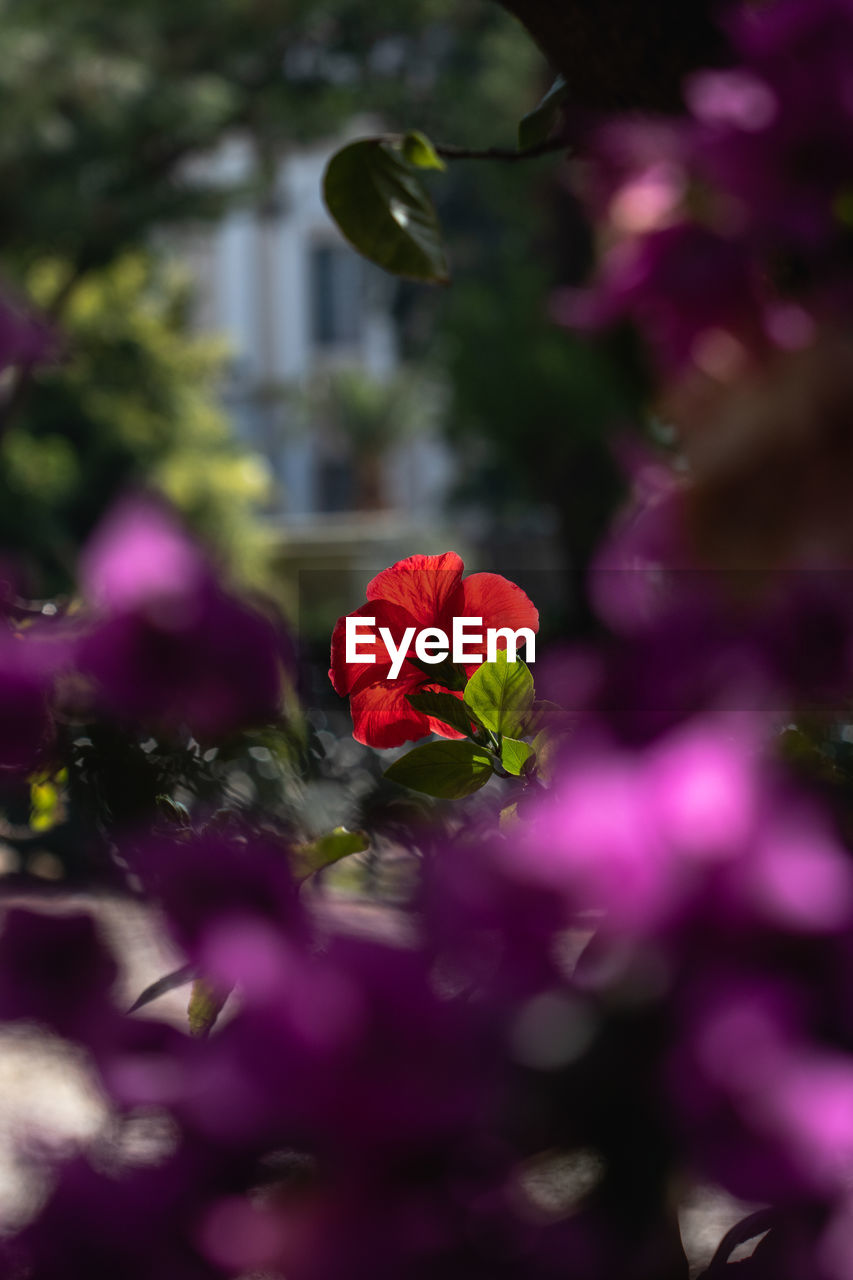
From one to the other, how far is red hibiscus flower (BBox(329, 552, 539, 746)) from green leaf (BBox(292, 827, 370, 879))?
0.11 m

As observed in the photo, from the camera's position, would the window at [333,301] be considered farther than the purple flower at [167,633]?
Yes

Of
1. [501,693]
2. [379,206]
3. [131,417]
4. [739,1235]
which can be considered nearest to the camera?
[739,1235]

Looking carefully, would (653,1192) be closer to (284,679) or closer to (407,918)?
(407,918)

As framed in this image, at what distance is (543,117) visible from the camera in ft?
2.49

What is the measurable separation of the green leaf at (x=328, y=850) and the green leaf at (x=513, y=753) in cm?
8

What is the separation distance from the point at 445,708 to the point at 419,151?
34cm

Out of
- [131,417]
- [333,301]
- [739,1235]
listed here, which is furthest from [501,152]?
[333,301]


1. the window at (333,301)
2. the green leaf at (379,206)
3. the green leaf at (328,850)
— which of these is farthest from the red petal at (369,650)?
the window at (333,301)

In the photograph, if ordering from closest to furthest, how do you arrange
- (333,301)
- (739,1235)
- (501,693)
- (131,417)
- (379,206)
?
(739,1235), (501,693), (379,206), (131,417), (333,301)

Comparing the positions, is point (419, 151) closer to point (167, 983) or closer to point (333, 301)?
point (167, 983)

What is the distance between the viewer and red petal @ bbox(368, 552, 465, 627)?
0.56 meters

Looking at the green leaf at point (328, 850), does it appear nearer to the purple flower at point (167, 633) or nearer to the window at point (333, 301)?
the purple flower at point (167, 633)

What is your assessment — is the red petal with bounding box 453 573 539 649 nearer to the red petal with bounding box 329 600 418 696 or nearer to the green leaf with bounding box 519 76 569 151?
the red petal with bounding box 329 600 418 696

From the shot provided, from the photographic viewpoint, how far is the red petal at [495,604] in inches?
22.7
